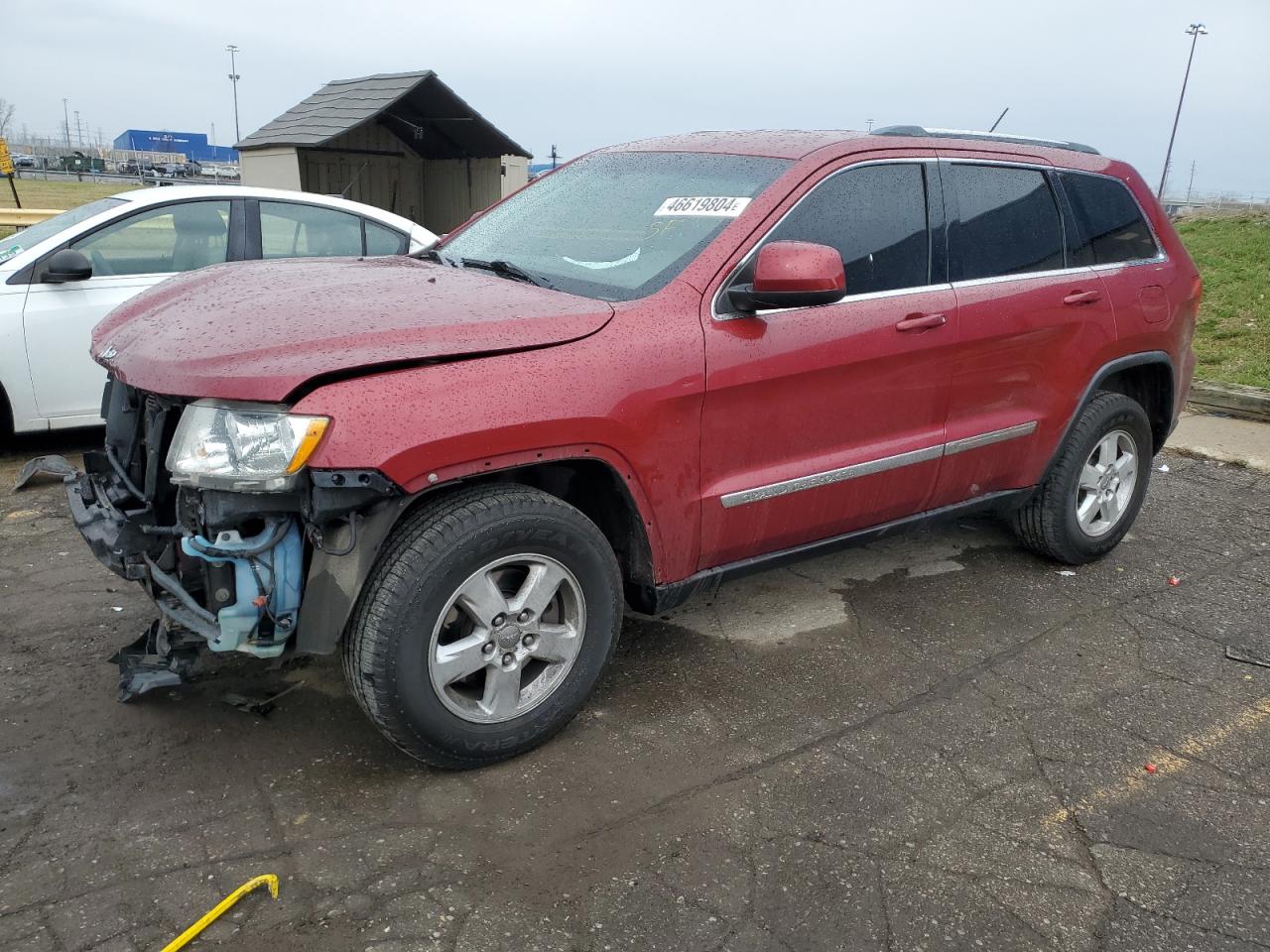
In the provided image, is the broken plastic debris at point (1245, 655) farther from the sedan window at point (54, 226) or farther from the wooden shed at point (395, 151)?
the wooden shed at point (395, 151)

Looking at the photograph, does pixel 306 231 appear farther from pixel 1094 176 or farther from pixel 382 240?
pixel 1094 176

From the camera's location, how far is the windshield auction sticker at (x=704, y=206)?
3.43 meters

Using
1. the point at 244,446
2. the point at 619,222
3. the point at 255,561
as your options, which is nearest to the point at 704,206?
the point at 619,222

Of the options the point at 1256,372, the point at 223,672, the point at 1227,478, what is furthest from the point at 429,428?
the point at 1256,372

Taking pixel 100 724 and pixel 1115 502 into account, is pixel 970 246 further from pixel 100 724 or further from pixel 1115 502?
pixel 100 724

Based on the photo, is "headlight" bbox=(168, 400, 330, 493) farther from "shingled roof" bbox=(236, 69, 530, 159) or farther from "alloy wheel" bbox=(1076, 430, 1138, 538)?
"shingled roof" bbox=(236, 69, 530, 159)

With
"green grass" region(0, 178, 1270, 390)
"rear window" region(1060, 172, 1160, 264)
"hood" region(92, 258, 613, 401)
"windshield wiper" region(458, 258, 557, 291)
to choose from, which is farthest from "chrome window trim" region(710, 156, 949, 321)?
"green grass" region(0, 178, 1270, 390)

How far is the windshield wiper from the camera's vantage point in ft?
11.2

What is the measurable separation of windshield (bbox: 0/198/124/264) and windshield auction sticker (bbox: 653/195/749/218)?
393 cm

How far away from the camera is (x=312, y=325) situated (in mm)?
2785

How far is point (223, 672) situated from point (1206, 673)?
3583 mm

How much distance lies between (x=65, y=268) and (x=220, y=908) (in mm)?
4260

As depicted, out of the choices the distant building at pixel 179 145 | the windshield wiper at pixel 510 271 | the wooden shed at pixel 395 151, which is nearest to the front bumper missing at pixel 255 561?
the windshield wiper at pixel 510 271

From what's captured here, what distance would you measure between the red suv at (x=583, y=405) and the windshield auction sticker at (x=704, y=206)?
0.04 ft
